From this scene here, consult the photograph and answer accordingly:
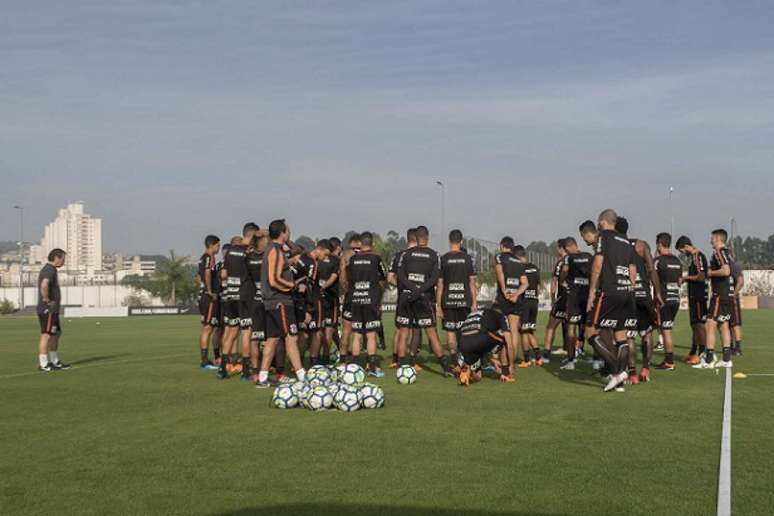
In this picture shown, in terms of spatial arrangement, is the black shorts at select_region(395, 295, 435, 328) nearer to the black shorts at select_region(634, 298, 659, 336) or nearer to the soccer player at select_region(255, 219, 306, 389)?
the soccer player at select_region(255, 219, 306, 389)

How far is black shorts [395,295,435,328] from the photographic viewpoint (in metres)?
14.3

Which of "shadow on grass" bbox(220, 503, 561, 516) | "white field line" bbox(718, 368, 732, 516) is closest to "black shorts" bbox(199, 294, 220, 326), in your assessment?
"white field line" bbox(718, 368, 732, 516)

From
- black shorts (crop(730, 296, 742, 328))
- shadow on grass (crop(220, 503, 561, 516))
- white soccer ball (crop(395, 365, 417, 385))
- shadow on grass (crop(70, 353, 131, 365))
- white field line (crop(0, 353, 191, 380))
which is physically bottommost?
shadow on grass (crop(70, 353, 131, 365))

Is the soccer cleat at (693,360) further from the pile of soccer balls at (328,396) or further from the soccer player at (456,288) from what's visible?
the pile of soccer balls at (328,396)

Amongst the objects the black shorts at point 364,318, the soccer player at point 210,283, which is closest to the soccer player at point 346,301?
the black shorts at point 364,318

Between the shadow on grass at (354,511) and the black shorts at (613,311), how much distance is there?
22.7 feet

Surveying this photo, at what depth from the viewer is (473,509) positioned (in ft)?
18.8

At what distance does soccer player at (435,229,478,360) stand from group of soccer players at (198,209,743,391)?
0.02 metres

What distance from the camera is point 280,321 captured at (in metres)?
12.5

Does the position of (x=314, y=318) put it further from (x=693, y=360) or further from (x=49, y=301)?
(x=693, y=360)

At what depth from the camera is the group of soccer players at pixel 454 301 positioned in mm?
12344

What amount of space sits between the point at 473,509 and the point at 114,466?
10.3ft

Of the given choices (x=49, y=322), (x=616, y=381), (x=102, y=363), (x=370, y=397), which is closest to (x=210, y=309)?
(x=49, y=322)

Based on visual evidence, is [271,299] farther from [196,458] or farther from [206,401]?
[196,458]
